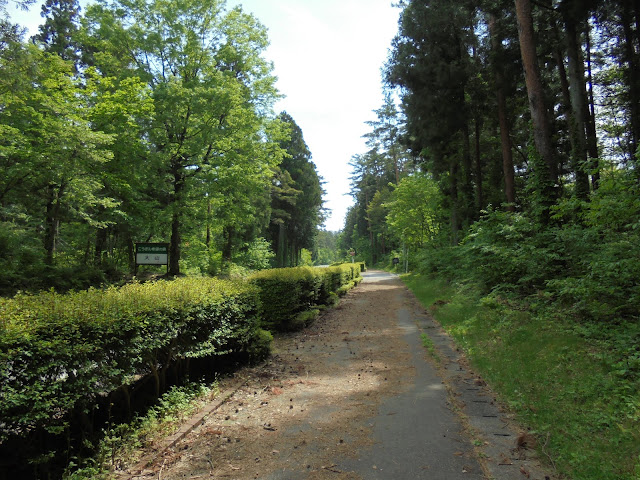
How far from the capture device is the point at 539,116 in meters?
9.74

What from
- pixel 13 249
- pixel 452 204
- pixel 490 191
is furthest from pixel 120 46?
pixel 490 191

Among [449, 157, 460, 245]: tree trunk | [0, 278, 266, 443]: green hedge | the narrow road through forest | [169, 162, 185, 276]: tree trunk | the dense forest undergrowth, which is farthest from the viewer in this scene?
[449, 157, 460, 245]: tree trunk

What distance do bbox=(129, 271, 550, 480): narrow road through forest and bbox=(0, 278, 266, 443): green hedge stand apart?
902mm

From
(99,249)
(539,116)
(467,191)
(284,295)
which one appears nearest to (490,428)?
(284,295)

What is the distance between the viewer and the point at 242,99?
675 inches

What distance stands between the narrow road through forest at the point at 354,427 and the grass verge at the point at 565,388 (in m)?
0.30

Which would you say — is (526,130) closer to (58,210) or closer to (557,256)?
(557,256)

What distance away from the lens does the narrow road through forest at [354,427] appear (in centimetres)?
325

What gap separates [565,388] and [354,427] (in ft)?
8.09

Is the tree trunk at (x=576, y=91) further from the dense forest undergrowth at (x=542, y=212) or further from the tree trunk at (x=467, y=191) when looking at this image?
the tree trunk at (x=467, y=191)

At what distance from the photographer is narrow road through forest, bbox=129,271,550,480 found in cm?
325

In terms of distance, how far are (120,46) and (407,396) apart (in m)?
19.2

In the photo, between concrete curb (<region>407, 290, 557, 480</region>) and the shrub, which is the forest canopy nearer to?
the shrub

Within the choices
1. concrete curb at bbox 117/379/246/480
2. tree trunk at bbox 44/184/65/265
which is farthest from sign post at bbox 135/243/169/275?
concrete curb at bbox 117/379/246/480
